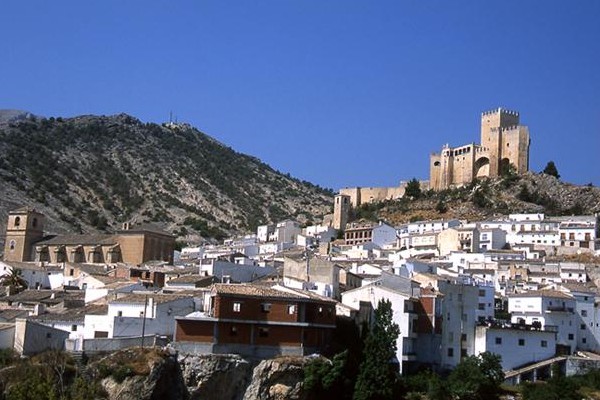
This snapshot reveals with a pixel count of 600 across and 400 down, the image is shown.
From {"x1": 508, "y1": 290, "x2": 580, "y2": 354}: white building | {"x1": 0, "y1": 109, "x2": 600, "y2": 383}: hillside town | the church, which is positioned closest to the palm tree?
{"x1": 0, "y1": 109, "x2": 600, "y2": 383}: hillside town

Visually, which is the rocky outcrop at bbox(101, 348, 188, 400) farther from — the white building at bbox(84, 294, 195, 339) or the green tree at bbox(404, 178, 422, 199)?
the green tree at bbox(404, 178, 422, 199)

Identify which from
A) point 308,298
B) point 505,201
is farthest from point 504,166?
point 308,298

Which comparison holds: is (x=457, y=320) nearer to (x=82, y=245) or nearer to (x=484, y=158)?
(x=82, y=245)

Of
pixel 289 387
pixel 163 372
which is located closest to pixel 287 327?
pixel 289 387

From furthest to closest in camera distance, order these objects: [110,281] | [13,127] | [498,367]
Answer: [13,127], [110,281], [498,367]

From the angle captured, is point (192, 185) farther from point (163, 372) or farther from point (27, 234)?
point (163, 372)

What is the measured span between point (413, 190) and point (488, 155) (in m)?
10.7

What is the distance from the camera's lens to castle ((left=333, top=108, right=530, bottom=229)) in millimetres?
115500

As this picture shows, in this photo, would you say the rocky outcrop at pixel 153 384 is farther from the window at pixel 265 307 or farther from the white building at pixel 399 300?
the white building at pixel 399 300

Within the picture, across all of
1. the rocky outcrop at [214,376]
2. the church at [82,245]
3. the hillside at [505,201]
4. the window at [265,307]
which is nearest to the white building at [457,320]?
the window at [265,307]

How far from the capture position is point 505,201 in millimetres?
107438

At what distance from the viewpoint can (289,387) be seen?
150 ft

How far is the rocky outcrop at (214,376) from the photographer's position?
44.9 m

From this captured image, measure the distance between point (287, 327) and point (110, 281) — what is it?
18.3 metres
